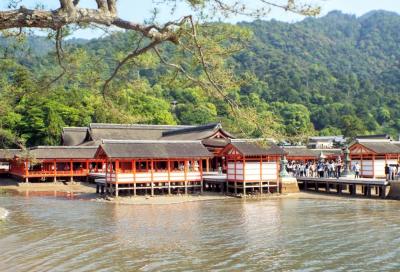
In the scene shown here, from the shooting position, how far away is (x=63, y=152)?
161 feet

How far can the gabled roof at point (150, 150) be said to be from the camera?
3425cm

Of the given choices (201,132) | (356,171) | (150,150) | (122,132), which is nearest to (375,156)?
(356,171)

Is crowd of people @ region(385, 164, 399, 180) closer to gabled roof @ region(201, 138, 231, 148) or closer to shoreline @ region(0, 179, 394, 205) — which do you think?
shoreline @ region(0, 179, 394, 205)

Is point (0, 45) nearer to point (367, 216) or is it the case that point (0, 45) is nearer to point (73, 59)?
point (73, 59)

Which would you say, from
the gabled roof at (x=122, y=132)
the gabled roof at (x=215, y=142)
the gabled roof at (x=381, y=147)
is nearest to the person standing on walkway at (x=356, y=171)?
the gabled roof at (x=381, y=147)

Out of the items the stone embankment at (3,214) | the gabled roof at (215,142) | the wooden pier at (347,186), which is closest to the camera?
the stone embankment at (3,214)

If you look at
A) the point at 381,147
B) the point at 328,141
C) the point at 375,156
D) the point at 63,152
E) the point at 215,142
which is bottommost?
the point at 375,156

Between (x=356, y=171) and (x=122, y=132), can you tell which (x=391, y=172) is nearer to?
(x=356, y=171)

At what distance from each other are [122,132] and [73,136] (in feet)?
18.9

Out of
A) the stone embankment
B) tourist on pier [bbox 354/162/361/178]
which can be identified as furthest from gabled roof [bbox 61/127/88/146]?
tourist on pier [bbox 354/162/361/178]

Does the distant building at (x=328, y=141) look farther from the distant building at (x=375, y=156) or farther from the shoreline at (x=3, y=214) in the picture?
the shoreline at (x=3, y=214)

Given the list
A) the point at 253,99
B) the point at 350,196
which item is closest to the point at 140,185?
the point at 350,196

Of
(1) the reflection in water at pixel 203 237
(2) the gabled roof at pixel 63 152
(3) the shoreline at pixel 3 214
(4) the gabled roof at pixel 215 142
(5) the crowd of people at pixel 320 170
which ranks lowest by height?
(1) the reflection in water at pixel 203 237

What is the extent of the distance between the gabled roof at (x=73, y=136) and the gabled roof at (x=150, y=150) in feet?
74.5
